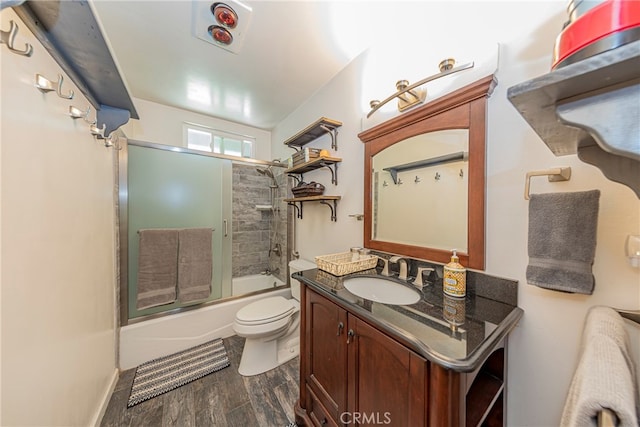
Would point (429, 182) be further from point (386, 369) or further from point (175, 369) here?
point (175, 369)

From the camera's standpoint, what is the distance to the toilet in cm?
159

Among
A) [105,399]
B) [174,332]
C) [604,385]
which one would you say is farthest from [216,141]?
[604,385]

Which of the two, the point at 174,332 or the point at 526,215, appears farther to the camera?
the point at 174,332

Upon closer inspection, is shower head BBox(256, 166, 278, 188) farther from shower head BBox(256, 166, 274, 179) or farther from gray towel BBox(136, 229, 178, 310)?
gray towel BBox(136, 229, 178, 310)

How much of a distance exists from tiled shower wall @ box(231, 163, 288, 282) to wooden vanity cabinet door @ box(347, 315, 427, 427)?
1.82 metres

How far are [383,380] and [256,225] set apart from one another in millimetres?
2425

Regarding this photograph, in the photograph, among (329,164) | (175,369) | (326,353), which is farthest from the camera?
(329,164)

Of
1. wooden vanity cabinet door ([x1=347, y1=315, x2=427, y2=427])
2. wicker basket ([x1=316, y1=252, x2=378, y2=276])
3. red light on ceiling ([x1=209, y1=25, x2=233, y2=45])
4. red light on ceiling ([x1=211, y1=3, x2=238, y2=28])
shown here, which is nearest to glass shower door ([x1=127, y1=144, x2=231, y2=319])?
red light on ceiling ([x1=209, y1=25, x2=233, y2=45])

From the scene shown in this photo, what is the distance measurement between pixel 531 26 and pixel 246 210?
109 inches

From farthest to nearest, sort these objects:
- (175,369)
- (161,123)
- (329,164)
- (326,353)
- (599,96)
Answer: (161,123), (329,164), (175,369), (326,353), (599,96)

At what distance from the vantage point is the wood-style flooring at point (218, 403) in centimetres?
126

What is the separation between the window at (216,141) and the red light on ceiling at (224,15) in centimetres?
146

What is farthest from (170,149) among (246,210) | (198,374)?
(198,374)

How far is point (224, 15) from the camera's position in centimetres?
124
